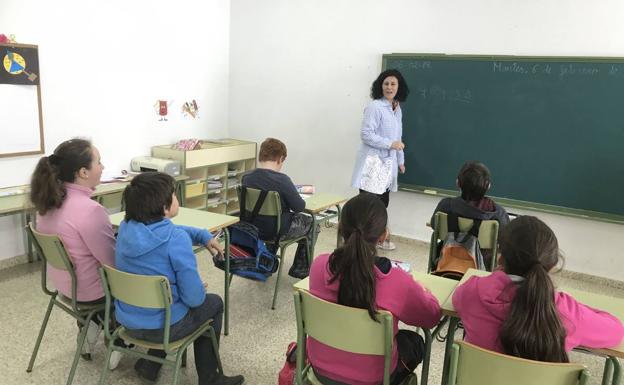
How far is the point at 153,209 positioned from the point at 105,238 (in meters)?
0.46

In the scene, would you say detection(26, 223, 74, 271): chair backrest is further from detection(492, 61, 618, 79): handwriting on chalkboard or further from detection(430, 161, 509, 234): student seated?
detection(492, 61, 618, 79): handwriting on chalkboard

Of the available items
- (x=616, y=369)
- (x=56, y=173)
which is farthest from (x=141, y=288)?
(x=616, y=369)

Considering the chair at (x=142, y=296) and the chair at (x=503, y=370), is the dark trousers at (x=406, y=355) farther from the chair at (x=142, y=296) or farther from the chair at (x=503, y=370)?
the chair at (x=142, y=296)

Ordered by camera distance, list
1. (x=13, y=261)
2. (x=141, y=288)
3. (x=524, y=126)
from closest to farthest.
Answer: (x=141, y=288) → (x=13, y=261) → (x=524, y=126)

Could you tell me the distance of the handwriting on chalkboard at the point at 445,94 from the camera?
430 centimetres

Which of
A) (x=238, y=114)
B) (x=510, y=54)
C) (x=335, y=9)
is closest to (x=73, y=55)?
(x=238, y=114)

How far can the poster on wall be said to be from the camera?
3482mm

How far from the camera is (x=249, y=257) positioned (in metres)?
2.99

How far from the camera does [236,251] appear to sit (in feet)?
9.97

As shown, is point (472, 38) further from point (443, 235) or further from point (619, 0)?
point (443, 235)

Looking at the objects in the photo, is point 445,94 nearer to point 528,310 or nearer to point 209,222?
point 209,222

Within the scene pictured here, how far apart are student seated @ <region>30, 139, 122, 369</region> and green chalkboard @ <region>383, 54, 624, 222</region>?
3.09 m

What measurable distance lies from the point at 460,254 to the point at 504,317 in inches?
48.9

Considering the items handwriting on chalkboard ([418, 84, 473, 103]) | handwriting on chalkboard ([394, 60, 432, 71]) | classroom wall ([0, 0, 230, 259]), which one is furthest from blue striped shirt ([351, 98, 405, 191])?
classroom wall ([0, 0, 230, 259])
